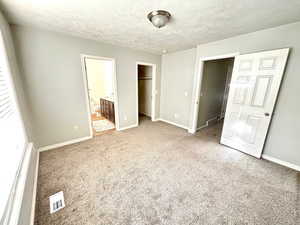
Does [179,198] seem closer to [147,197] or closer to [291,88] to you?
[147,197]

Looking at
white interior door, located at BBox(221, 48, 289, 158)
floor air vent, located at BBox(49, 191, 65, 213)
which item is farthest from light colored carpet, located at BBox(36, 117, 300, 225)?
white interior door, located at BBox(221, 48, 289, 158)

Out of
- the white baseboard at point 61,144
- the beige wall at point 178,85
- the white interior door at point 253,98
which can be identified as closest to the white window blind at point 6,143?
the white baseboard at point 61,144

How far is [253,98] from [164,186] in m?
2.32

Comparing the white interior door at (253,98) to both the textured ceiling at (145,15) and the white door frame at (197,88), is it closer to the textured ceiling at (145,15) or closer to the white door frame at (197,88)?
the textured ceiling at (145,15)

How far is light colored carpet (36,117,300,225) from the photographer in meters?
1.31

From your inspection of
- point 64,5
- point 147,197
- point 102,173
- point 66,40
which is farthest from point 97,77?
point 147,197

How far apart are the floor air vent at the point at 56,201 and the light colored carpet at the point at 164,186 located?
5 centimetres

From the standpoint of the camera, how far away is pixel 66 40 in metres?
2.41

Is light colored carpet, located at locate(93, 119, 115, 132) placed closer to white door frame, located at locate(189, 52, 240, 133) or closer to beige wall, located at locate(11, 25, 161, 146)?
beige wall, located at locate(11, 25, 161, 146)

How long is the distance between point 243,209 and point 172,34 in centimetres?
294

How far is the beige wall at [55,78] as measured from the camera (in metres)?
2.13

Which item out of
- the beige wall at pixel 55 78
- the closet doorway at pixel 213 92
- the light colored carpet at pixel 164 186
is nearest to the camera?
the light colored carpet at pixel 164 186

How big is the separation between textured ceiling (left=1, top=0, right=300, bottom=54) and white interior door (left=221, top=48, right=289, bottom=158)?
0.53m

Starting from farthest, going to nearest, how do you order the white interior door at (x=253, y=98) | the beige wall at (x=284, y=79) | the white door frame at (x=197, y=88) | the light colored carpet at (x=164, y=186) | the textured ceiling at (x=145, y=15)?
the white door frame at (x=197, y=88), the white interior door at (x=253, y=98), the beige wall at (x=284, y=79), the textured ceiling at (x=145, y=15), the light colored carpet at (x=164, y=186)
